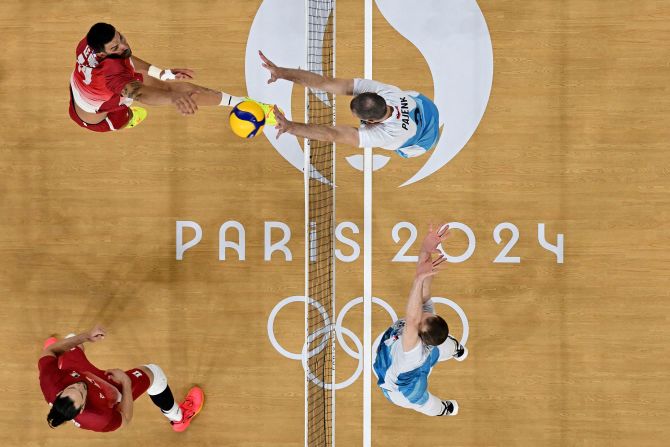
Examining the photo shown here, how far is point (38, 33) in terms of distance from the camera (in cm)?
729

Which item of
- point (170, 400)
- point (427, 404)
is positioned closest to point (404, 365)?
point (427, 404)

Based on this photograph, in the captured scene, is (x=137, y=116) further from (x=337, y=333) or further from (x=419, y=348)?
(x=419, y=348)

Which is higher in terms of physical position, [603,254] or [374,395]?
[603,254]

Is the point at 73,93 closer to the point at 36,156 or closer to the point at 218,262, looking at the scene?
the point at 36,156

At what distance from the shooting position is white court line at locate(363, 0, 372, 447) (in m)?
6.45

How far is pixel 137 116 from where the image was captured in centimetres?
680

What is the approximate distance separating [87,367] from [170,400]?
1039 mm

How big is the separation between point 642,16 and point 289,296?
5078mm

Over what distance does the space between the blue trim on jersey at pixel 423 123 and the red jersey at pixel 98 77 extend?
2.69m

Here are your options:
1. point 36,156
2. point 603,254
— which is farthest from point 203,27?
point 603,254

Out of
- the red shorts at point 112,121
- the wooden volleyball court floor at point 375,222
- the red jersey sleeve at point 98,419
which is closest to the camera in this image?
the red jersey sleeve at point 98,419

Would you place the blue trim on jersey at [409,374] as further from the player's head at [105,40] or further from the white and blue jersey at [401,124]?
the player's head at [105,40]

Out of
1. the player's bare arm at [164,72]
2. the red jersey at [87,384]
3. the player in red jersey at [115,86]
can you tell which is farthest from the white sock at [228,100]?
the red jersey at [87,384]

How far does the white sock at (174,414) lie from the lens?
680 centimetres
